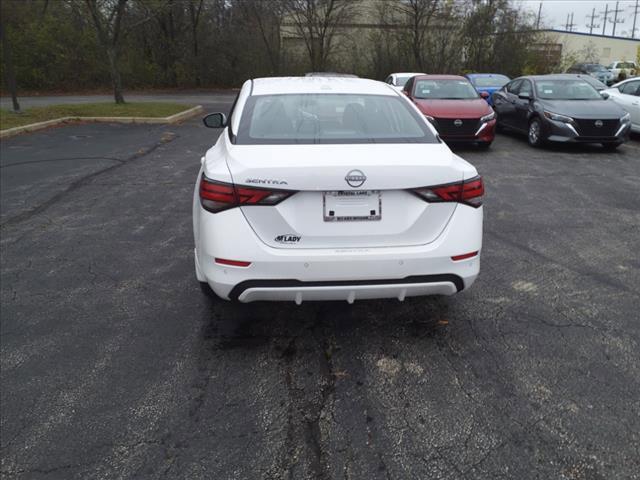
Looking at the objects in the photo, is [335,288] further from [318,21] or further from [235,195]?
[318,21]

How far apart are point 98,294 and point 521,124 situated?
10.8 m

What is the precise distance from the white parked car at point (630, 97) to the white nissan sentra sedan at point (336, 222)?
11.2m

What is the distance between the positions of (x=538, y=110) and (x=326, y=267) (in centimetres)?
1010

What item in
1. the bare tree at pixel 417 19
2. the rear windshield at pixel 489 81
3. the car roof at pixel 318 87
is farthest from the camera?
the bare tree at pixel 417 19

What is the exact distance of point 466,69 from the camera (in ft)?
109

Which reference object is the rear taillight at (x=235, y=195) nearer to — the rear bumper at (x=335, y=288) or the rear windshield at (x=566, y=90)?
the rear bumper at (x=335, y=288)

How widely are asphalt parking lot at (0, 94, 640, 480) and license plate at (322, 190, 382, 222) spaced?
917mm

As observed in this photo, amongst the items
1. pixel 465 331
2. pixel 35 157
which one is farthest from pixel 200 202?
pixel 35 157

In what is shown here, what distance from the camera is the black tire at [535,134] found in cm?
1132

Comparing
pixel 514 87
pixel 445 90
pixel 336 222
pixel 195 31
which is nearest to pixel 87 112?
pixel 445 90

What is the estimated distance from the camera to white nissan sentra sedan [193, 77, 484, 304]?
2982 millimetres

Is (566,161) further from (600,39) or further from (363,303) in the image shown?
(600,39)

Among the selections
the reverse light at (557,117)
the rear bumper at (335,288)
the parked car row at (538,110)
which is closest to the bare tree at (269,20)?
the parked car row at (538,110)

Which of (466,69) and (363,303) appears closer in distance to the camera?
(363,303)
